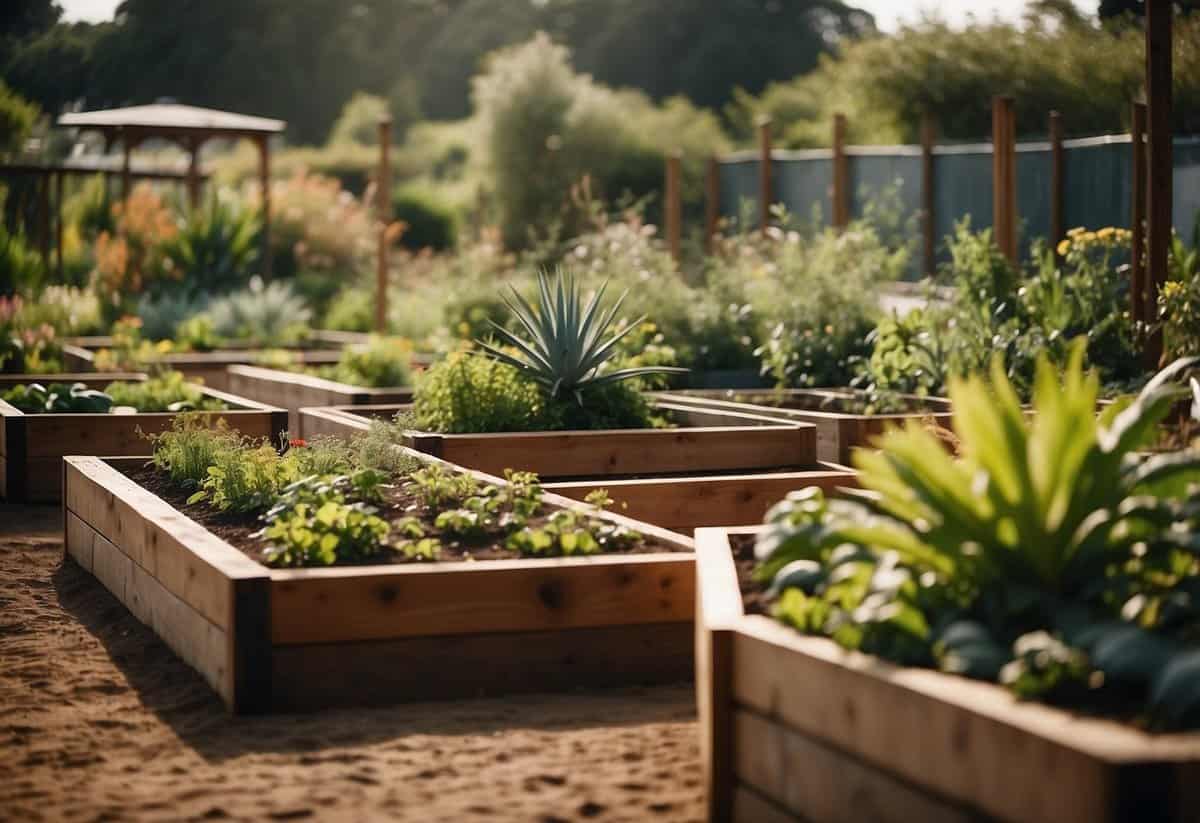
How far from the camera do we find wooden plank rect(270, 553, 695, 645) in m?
4.36

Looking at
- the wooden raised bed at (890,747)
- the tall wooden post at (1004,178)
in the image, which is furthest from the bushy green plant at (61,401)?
the tall wooden post at (1004,178)

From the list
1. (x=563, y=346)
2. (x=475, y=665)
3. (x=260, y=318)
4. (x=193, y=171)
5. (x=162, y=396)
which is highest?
(x=193, y=171)

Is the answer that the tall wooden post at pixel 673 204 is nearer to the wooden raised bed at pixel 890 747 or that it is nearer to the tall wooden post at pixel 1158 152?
the tall wooden post at pixel 1158 152

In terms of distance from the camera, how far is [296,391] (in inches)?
396

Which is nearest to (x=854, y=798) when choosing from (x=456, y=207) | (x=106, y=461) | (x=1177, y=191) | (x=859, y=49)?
(x=106, y=461)

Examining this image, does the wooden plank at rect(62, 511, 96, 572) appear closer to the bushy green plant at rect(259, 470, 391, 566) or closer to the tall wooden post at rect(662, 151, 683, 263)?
the bushy green plant at rect(259, 470, 391, 566)

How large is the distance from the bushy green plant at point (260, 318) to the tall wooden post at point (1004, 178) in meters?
6.07

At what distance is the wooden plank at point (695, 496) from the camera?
6315 millimetres

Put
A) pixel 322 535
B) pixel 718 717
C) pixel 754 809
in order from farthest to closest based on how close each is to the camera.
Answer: pixel 322 535 → pixel 718 717 → pixel 754 809

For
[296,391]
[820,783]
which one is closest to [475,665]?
[820,783]

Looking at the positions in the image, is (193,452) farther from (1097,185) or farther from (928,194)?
(928,194)

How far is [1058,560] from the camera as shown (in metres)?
3.20

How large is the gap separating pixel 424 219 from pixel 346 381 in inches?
635

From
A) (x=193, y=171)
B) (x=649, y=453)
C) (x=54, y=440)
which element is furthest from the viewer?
(x=193, y=171)
